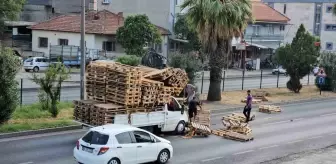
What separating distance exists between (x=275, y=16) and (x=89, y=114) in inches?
2327

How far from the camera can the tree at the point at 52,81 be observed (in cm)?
2303

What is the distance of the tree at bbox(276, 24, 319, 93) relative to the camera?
38.5m

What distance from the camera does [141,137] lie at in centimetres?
1636

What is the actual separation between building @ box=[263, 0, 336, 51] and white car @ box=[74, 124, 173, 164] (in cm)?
6999

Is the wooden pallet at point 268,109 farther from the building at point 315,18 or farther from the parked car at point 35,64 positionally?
the building at point 315,18

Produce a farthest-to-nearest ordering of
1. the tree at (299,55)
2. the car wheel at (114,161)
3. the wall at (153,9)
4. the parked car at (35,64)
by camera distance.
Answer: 1. the wall at (153,9)
2. the parked car at (35,64)
3. the tree at (299,55)
4. the car wheel at (114,161)

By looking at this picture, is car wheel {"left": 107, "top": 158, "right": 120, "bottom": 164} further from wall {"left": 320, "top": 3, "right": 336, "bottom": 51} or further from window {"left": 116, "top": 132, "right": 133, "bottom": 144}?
wall {"left": 320, "top": 3, "right": 336, "bottom": 51}

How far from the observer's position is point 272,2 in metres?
90.2

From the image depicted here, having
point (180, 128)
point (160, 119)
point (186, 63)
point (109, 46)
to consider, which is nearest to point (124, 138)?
point (160, 119)

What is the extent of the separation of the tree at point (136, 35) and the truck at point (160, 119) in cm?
3004

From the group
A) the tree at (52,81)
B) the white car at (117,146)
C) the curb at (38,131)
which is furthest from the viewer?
the tree at (52,81)

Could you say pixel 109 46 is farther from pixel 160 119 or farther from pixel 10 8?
pixel 160 119

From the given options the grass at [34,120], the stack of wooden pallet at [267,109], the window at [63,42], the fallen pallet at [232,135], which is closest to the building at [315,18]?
the window at [63,42]

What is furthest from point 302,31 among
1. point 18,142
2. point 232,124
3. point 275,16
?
point 275,16
